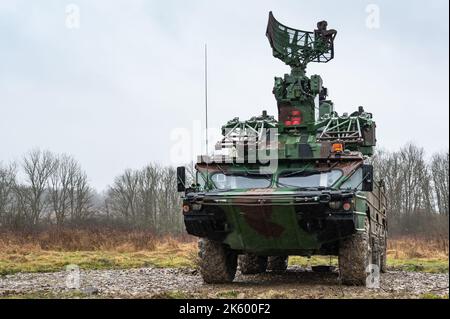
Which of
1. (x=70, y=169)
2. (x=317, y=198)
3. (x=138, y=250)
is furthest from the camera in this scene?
(x=70, y=169)

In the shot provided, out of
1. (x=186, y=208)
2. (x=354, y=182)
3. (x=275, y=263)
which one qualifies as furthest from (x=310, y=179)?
(x=275, y=263)

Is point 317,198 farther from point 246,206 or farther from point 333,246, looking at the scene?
point 333,246

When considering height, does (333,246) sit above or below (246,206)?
below

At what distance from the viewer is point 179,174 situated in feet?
31.8

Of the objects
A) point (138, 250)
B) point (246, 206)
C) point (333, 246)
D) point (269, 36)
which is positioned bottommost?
Answer: point (138, 250)

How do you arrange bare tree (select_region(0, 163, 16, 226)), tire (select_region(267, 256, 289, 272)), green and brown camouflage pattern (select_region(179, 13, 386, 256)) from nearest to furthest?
green and brown camouflage pattern (select_region(179, 13, 386, 256)) → tire (select_region(267, 256, 289, 272)) → bare tree (select_region(0, 163, 16, 226))

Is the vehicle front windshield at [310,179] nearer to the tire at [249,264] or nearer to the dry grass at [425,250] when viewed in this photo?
the tire at [249,264]

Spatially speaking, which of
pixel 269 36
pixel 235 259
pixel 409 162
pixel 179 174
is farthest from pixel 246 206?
pixel 409 162

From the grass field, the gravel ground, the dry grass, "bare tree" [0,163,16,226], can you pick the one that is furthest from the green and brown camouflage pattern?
"bare tree" [0,163,16,226]

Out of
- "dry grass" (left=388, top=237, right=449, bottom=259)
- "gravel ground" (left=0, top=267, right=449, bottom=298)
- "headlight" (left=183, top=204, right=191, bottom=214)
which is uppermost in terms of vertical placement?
"headlight" (left=183, top=204, right=191, bottom=214)

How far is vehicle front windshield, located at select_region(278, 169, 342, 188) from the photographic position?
9320 millimetres

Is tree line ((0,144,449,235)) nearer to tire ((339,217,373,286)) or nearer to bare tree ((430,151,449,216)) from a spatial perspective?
bare tree ((430,151,449,216))

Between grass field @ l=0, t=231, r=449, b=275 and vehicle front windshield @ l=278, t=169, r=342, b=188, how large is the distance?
5.57 metres

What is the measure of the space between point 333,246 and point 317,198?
1.61 metres
